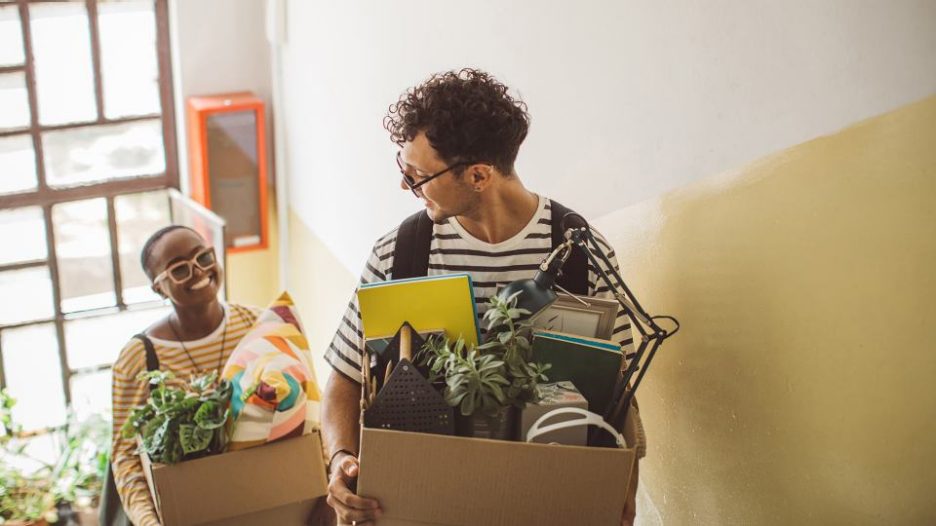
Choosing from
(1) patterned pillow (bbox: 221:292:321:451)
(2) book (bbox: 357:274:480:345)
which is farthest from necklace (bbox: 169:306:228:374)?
(2) book (bbox: 357:274:480:345)

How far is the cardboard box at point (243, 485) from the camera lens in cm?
202

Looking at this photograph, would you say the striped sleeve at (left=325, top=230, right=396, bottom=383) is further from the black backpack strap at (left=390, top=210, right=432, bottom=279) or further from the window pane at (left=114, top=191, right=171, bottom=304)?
the window pane at (left=114, top=191, right=171, bottom=304)

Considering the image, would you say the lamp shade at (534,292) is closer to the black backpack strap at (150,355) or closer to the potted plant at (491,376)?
the potted plant at (491,376)

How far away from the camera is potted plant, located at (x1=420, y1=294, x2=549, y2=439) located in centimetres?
135

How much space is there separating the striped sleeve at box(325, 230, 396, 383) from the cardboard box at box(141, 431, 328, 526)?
42cm

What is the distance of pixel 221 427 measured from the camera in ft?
6.79

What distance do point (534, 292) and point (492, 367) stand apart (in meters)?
0.23

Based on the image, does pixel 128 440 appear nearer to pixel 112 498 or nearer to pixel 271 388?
pixel 112 498

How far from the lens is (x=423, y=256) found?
173 cm

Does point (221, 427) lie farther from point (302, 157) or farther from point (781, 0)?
point (302, 157)

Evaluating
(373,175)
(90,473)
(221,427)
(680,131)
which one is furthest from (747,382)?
(90,473)

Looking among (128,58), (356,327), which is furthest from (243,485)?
(128,58)

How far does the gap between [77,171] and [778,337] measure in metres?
3.79

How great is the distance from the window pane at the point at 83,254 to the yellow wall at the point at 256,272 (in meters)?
0.58
